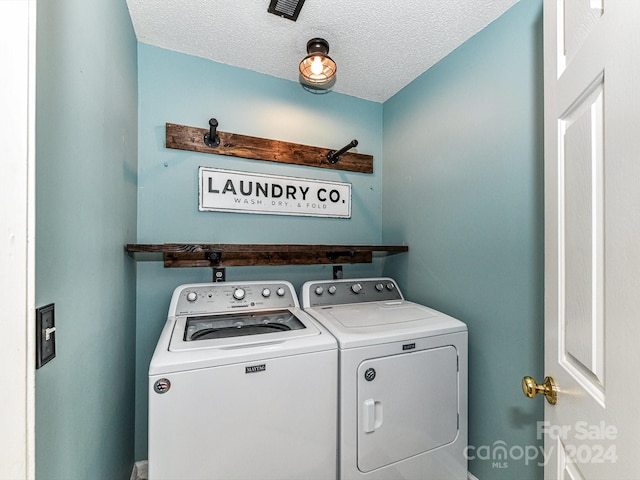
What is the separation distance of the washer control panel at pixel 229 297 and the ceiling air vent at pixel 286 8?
4.86 feet

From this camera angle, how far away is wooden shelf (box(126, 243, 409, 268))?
58.4 inches

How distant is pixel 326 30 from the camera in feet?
5.08

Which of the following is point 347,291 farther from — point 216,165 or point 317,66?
point 317,66

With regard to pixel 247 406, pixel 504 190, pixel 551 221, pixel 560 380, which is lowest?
pixel 247 406

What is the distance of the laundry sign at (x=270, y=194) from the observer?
1817 millimetres

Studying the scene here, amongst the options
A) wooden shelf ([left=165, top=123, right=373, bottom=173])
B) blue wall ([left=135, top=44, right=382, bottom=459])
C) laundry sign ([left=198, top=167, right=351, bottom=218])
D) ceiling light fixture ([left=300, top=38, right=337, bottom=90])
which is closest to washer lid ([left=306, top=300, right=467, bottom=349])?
blue wall ([left=135, top=44, right=382, bottom=459])

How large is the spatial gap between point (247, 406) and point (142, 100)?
179 centimetres

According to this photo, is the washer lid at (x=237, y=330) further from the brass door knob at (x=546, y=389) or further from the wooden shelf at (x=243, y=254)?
the brass door knob at (x=546, y=389)

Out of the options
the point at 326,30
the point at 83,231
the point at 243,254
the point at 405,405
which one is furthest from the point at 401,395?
the point at 326,30

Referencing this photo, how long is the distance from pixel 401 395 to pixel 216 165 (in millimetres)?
1708

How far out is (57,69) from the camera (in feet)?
2.23

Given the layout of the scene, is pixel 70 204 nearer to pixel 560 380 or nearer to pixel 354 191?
pixel 560 380

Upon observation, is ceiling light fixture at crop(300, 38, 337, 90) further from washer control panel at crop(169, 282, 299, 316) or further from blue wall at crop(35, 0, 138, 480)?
washer control panel at crop(169, 282, 299, 316)
